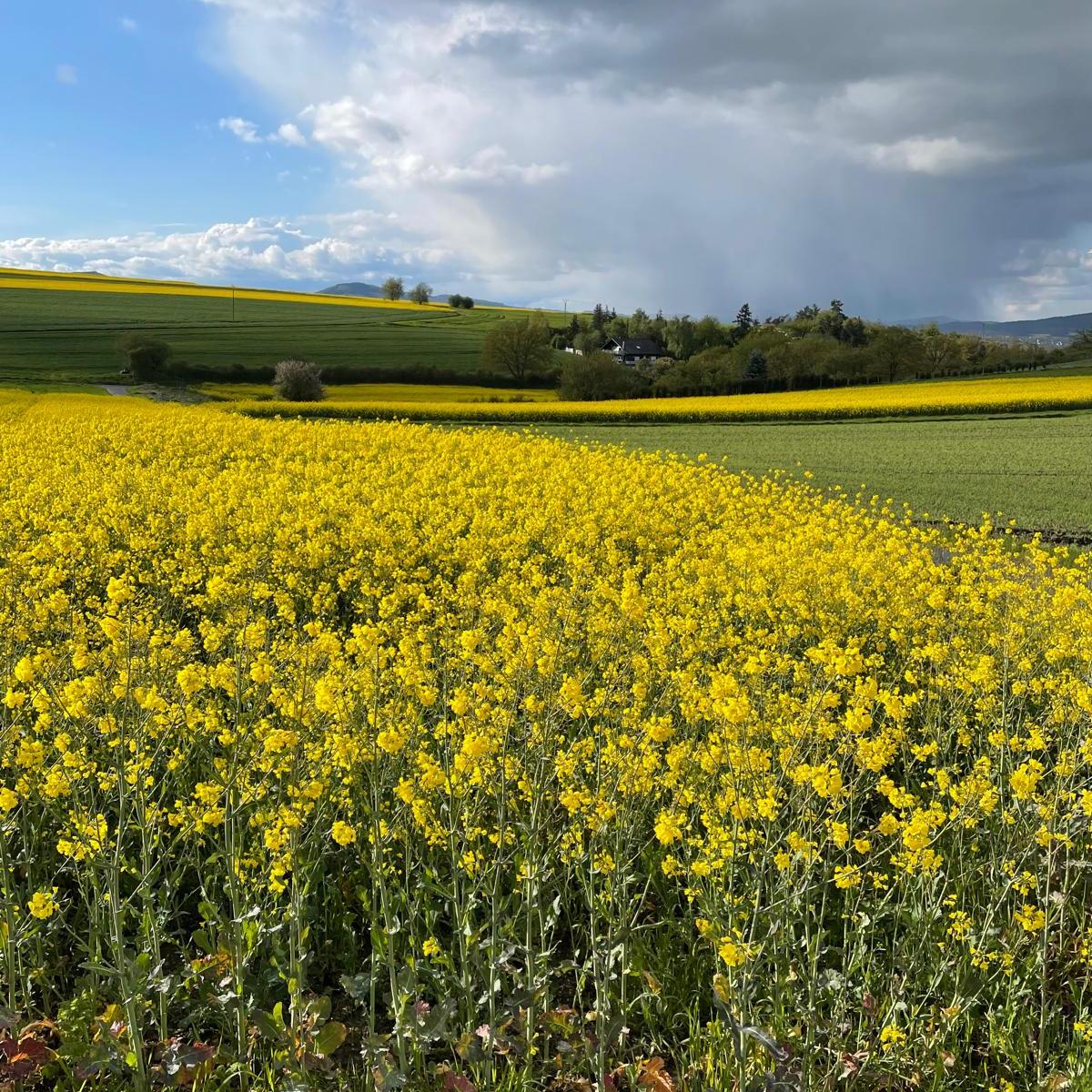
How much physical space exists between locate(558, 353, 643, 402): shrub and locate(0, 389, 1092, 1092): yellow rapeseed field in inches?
1930

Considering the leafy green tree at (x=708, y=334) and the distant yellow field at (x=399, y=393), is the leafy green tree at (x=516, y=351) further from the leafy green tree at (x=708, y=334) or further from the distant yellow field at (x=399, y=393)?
the leafy green tree at (x=708, y=334)

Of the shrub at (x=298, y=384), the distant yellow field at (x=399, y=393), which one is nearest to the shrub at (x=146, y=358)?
the distant yellow field at (x=399, y=393)

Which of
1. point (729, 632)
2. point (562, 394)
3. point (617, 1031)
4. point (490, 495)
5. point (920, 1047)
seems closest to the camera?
point (617, 1031)

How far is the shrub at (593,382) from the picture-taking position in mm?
54594

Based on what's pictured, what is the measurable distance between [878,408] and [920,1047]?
1519 inches

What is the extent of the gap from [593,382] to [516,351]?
11.7 m

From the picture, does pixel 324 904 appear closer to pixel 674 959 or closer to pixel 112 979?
pixel 112 979

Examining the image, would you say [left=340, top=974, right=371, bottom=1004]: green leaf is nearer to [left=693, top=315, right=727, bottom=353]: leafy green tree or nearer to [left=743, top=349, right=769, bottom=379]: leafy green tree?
[left=743, top=349, right=769, bottom=379]: leafy green tree

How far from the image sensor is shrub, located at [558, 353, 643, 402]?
5459 centimetres

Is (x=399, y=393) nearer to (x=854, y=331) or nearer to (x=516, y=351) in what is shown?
(x=516, y=351)

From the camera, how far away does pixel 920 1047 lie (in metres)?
3.08

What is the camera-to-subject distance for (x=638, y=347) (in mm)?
88375

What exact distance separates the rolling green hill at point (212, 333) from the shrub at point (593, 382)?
11808mm

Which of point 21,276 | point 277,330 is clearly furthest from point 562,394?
point 21,276
